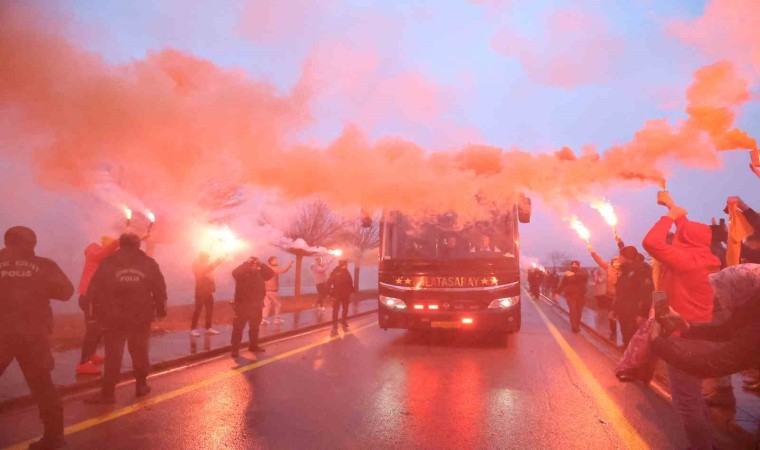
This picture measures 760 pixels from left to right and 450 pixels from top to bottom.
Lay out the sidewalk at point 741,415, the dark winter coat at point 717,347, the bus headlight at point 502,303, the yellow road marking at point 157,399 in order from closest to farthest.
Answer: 1. the dark winter coat at point 717,347
2. the yellow road marking at point 157,399
3. the sidewalk at point 741,415
4. the bus headlight at point 502,303

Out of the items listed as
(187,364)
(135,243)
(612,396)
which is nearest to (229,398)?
(135,243)

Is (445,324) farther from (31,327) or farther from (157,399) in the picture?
(31,327)

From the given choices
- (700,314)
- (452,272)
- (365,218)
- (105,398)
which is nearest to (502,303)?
(452,272)

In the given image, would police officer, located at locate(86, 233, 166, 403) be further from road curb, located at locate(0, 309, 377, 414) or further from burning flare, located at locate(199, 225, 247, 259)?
burning flare, located at locate(199, 225, 247, 259)

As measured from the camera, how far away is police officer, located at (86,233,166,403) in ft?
17.1

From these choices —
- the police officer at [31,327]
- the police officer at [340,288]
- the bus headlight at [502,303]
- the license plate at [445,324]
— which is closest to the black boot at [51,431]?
the police officer at [31,327]

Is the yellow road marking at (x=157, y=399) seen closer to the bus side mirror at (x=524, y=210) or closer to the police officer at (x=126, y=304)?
the police officer at (x=126, y=304)

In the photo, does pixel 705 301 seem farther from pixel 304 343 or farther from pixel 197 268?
pixel 197 268

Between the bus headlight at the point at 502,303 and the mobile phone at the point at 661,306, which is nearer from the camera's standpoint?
the mobile phone at the point at 661,306

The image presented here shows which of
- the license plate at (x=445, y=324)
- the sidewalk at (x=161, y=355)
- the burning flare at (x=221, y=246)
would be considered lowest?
the sidewalk at (x=161, y=355)

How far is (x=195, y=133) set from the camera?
9992 mm

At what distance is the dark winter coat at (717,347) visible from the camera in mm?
2857

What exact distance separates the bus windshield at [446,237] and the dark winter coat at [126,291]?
487cm

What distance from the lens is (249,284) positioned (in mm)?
8531
